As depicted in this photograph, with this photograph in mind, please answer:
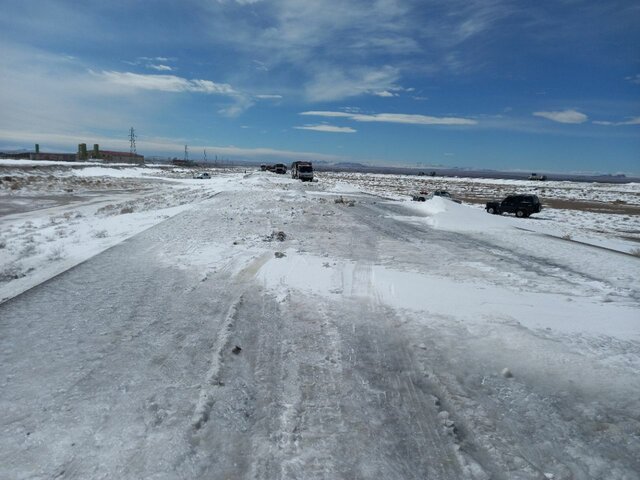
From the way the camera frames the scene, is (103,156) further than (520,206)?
Yes

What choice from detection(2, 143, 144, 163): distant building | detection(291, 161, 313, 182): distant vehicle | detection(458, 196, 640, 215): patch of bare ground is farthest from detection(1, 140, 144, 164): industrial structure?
detection(458, 196, 640, 215): patch of bare ground

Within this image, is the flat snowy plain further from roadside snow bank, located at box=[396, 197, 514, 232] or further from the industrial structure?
the industrial structure

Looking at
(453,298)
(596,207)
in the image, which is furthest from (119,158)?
(453,298)

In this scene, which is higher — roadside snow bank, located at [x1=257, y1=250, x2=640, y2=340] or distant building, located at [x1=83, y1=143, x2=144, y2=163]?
distant building, located at [x1=83, y1=143, x2=144, y2=163]

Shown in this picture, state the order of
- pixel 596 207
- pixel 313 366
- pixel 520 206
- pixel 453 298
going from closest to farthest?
1. pixel 313 366
2. pixel 453 298
3. pixel 520 206
4. pixel 596 207

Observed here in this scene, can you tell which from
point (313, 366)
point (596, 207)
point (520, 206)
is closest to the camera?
point (313, 366)

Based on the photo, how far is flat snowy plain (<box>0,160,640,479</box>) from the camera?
338 cm

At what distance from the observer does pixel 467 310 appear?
278 inches

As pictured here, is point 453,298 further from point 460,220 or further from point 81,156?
point 81,156

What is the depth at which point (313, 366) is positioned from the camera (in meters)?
4.93

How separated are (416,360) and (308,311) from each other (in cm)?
215

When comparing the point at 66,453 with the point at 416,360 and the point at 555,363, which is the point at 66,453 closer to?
the point at 416,360

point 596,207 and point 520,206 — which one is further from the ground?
point 520,206

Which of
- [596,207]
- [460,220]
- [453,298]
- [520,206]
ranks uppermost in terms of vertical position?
[520,206]
